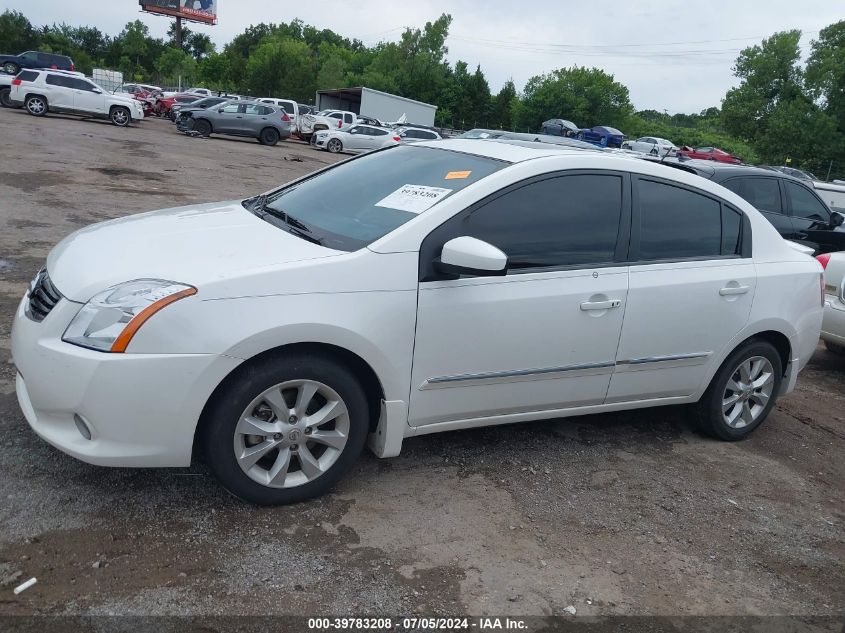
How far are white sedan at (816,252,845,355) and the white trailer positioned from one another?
42416 millimetres

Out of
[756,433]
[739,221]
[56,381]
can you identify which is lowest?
[756,433]

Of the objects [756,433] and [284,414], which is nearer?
[284,414]

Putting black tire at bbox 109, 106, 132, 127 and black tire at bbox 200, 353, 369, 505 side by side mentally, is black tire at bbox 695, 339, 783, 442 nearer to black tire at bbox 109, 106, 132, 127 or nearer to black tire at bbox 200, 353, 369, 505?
black tire at bbox 200, 353, 369, 505

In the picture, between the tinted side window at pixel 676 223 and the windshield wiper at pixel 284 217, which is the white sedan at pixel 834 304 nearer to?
the tinted side window at pixel 676 223

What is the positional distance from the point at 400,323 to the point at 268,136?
2641 centimetres

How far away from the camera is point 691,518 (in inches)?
147

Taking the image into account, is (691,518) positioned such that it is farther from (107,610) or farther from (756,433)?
(107,610)

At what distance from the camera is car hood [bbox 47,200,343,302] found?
3139 millimetres

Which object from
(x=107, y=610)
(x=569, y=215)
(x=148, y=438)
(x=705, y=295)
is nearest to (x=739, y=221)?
(x=705, y=295)

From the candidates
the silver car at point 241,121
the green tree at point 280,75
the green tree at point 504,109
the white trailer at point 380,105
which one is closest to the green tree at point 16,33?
the green tree at point 280,75

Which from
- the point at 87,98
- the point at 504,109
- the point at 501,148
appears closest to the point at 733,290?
the point at 501,148

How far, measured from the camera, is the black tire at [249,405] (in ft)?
10.2

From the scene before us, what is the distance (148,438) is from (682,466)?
294cm

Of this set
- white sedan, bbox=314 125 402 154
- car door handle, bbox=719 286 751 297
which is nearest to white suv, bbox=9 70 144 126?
white sedan, bbox=314 125 402 154
